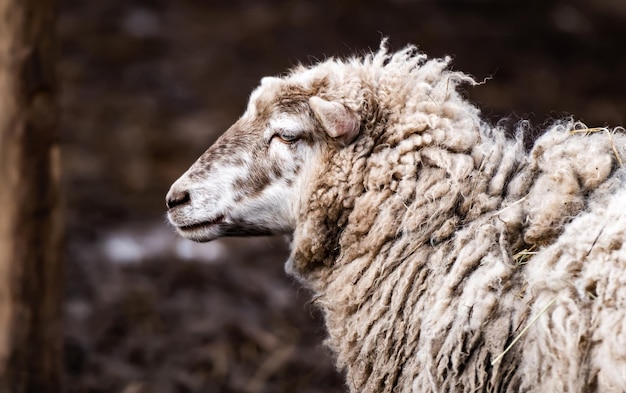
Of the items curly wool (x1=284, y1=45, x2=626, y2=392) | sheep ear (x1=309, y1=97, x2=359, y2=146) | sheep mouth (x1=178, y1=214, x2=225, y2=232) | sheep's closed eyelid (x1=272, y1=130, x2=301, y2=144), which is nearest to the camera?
curly wool (x1=284, y1=45, x2=626, y2=392)

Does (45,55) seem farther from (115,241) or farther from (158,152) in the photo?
(158,152)

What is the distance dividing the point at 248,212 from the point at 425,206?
2.54 feet

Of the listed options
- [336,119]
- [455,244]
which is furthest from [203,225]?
[455,244]

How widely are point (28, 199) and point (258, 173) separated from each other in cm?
158

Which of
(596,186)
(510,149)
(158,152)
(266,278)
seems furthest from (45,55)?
(158,152)

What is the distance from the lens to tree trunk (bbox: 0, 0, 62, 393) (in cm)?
408

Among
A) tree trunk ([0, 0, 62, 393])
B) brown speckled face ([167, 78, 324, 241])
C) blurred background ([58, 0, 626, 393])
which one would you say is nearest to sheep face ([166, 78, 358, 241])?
brown speckled face ([167, 78, 324, 241])

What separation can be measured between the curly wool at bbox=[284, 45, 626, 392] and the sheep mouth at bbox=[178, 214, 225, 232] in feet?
1.08

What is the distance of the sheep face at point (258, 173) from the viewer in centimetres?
321

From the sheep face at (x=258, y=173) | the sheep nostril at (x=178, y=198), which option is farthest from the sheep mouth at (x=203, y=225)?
the sheep nostril at (x=178, y=198)

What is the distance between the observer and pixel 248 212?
10.8ft

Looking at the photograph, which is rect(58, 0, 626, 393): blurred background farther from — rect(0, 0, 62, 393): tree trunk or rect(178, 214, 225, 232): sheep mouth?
rect(178, 214, 225, 232): sheep mouth

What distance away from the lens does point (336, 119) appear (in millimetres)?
3039

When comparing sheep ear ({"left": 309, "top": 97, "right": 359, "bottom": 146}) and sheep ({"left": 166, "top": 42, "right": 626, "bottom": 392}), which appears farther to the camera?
sheep ear ({"left": 309, "top": 97, "right": 359, "bottom": 146})
